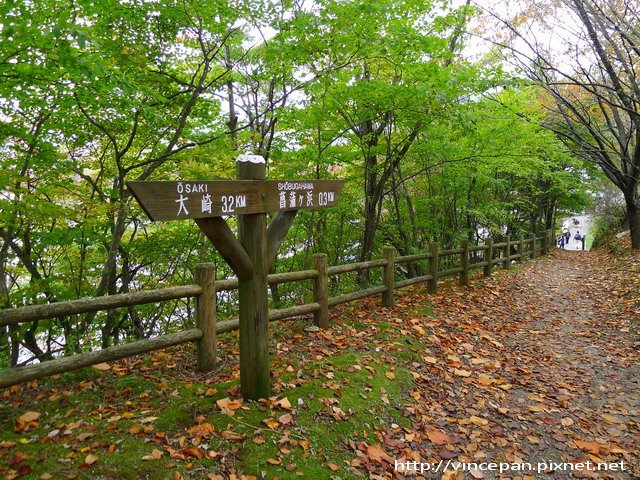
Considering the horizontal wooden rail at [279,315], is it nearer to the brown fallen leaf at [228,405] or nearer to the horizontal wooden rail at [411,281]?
the brown fallen leaf at [228,405]

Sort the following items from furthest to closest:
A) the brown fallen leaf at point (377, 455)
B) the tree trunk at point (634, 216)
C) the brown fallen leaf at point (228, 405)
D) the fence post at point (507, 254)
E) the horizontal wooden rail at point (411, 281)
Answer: the tree trunk at point (634, 216) < the fence post at point (507, 254) < the horizontal wooden rail at point (411, 281) < the brown fallen leaf at point (228, 405) < the brown fallen leaf at point (377, 455)

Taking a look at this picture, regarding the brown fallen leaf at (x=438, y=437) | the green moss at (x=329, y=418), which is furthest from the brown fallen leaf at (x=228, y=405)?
the brown fallen leaf at (x=438, y=437)

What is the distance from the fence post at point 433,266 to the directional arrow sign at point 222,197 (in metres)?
5.01

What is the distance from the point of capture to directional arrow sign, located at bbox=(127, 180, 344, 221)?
2.63 metres

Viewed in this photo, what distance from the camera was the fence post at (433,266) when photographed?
8578mm

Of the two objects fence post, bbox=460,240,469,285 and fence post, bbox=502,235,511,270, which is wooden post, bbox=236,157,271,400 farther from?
fence post, bbox=502,235,511,270

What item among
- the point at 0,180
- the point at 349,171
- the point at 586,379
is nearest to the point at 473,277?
the point at 349,171

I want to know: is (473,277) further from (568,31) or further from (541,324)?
(568,31)

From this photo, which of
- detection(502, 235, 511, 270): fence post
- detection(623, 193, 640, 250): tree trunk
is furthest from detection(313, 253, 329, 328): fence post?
detection(623, 193, 640, 250): tree trunk

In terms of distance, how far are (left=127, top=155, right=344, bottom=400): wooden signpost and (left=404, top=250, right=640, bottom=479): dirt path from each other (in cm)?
197

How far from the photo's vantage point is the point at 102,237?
6859 millimetres

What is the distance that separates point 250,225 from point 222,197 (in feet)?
1.67

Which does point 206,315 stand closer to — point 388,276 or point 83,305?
point 83,305

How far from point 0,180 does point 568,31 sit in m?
11.5
